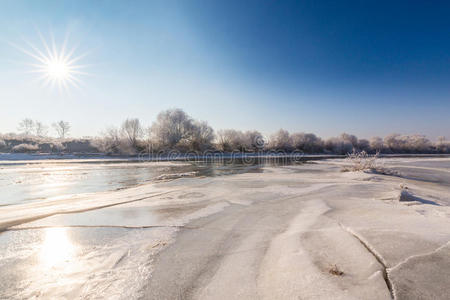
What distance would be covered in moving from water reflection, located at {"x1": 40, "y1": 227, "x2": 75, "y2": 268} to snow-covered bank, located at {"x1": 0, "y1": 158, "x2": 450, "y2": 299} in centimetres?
3

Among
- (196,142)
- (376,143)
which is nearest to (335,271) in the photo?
(196,142)

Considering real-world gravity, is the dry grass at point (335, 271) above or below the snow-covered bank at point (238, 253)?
above

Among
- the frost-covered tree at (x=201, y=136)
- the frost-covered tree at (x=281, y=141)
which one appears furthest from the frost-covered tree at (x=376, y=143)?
the frost-covered tree at (x=201, y=136)

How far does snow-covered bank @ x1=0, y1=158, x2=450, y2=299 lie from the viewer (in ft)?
6.22

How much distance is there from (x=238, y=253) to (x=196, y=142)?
154 ft

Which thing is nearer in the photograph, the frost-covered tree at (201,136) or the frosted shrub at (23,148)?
the frosted shrub at (23,148)

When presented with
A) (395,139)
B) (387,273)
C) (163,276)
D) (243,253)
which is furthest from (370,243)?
(395,139)

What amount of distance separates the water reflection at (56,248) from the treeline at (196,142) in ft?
133

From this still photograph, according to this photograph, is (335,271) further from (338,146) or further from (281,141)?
(338,146)

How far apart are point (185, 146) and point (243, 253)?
46.4 m

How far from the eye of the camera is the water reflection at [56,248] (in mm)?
2623

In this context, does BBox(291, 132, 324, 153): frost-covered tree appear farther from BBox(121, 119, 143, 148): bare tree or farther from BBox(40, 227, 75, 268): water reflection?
BBox(40, 227, 75, 268): water reflection

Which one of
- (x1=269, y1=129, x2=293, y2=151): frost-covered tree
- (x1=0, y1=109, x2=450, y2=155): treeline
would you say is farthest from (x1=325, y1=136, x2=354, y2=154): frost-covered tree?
(x1=269, y1=129, x2=293, y2=151): frost-covered tree

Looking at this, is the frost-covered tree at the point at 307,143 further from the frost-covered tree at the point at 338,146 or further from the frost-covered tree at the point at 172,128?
the frost-covered tree at the point at 172,128
